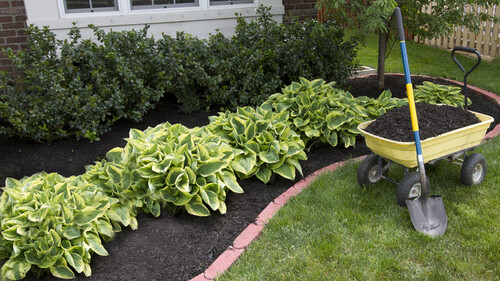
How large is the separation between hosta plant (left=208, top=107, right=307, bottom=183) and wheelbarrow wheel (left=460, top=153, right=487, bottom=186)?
137 cm

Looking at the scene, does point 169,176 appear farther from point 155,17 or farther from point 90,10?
point 90,10

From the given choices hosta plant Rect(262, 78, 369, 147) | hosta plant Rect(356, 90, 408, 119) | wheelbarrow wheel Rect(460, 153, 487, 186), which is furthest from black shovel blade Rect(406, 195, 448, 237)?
hosta plant Rect(356, 90, 408, 119)

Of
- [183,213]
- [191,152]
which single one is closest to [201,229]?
[183,213]

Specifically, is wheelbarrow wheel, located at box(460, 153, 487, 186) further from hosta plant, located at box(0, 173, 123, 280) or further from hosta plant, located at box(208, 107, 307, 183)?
hosta plant, located at box(0, 173, 123, 280)

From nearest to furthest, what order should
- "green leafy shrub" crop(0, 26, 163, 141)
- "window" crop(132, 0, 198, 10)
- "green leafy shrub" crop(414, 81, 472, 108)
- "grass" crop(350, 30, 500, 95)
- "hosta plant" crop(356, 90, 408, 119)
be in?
"green leafy shrub" crop(0, 26, 163, 141) < "hosta plant" crop(356, 90, 408, 119) < "green leafy shrub" crop(414, 81, 472, 108) < "window" crop(132, 0, 198, 10) < "grass" crop(350, 30, 500, 95)

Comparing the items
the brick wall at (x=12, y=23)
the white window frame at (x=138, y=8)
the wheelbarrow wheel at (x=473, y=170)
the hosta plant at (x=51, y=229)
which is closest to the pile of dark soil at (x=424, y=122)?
the wheelbarrow wheel at (x=473, y=170)

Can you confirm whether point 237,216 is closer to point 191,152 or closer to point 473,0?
point 191,152

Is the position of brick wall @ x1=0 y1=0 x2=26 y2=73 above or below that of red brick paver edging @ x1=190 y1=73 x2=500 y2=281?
above

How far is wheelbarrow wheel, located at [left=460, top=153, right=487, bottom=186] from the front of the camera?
12.1 ft

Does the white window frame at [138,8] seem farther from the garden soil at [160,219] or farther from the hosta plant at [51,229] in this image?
the hosta plant at [51,229]

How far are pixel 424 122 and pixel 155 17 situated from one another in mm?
3835

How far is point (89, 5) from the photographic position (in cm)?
564

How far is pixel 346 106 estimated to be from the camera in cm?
453

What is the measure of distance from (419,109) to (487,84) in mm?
4003
